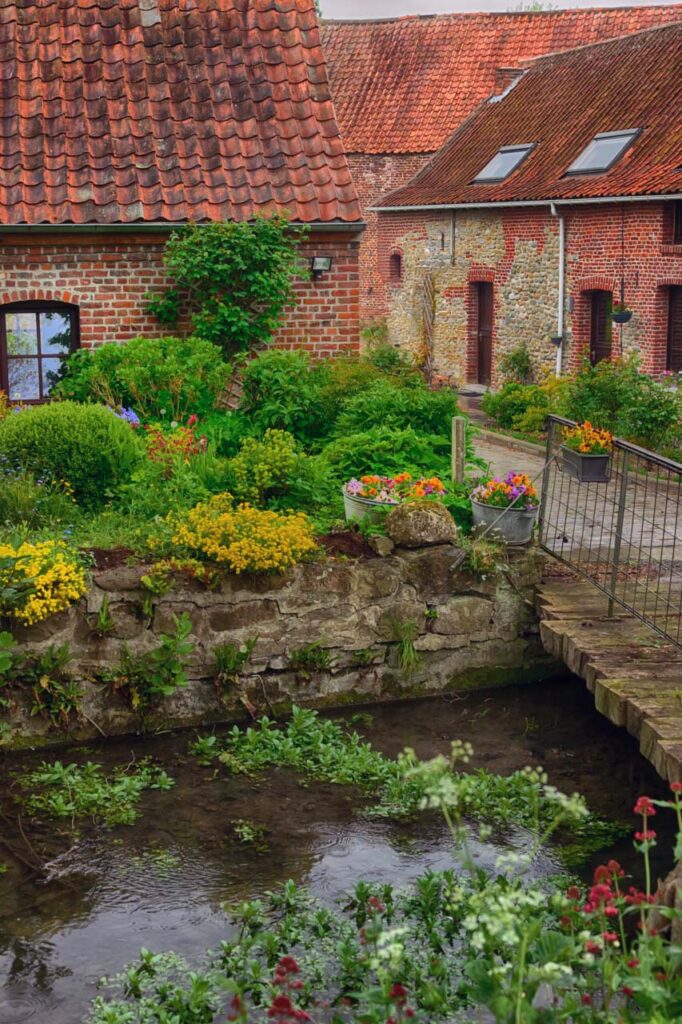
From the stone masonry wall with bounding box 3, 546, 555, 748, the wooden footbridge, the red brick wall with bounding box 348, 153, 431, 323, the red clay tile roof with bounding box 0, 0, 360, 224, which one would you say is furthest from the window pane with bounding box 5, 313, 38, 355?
the red brick wall with bounding box 348, 153, 431, 323

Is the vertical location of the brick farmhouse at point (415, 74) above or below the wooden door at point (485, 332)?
above

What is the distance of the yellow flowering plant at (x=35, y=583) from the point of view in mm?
8602

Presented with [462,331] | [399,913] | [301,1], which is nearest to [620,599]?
[399,913]

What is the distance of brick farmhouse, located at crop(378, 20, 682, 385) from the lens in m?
20.2

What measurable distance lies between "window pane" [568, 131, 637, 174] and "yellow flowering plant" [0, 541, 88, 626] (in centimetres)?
1525

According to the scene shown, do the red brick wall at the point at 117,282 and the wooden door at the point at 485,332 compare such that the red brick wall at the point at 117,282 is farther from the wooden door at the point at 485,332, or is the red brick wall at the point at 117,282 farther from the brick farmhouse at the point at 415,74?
the brick farmhouse at the point at 415,74

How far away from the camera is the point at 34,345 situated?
13344 mm

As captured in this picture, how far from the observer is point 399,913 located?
6355 mm

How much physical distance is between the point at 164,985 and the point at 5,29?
1131 centimetres

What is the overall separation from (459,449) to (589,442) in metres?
1.23

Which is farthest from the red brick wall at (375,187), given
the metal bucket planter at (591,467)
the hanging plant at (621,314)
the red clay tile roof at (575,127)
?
the metal bucket planter at (591,467)

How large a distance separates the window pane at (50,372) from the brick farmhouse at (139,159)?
2cm

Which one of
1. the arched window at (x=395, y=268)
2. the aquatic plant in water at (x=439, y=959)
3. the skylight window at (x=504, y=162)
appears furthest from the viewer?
the arched window at (x=395, y=268)

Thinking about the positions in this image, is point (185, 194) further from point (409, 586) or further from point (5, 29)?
point (409, 586)
